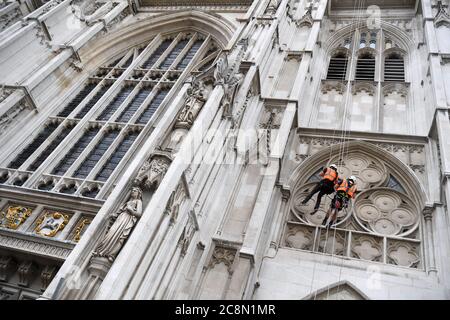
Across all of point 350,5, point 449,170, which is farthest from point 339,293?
point 350,5

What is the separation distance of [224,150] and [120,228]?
3873mm

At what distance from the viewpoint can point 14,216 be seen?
1082 centimetres

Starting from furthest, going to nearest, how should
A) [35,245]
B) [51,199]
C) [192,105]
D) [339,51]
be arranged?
[339,51], [51,199], [35,245], [192,105]

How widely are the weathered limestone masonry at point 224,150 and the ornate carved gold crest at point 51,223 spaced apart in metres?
0.04

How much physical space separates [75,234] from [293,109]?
6.96 m

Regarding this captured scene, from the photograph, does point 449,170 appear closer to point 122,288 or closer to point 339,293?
point 339,293

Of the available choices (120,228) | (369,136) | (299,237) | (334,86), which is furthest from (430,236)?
(120,228)

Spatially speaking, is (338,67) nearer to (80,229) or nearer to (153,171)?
(153,171)

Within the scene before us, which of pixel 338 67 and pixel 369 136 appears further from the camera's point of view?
pixel 338 67

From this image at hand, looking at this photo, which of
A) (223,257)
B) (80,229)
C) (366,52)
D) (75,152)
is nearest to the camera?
(223,257)

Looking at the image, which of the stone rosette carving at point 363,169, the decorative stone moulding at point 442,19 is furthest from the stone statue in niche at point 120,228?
the decorative stone moulding at point 442,19

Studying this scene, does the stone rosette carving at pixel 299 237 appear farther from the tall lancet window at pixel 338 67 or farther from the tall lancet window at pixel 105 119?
the tall lancet window at pixel 338 67

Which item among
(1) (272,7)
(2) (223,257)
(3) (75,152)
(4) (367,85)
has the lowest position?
(2) (223,257)

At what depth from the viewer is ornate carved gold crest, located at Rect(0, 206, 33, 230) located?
10570 millimetres
